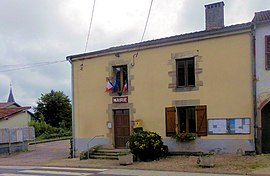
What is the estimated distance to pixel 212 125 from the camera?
1638 cm

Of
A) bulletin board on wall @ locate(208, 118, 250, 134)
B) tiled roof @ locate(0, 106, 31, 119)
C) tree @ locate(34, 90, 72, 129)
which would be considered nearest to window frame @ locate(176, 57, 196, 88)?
bulletin board on wall @ locate(208, 118, 250, 134)

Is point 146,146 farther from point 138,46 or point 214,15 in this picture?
point 214,15

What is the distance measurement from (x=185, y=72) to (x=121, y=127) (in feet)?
15.0

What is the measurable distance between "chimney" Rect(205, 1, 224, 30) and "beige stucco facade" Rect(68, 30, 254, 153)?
246 centimetres

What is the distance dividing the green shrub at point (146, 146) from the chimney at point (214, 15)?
6553 millimetres

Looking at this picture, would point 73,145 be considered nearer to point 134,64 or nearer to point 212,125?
point 134,64

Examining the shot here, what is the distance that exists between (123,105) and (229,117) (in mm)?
5620

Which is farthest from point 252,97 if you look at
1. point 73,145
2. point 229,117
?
point 73,145

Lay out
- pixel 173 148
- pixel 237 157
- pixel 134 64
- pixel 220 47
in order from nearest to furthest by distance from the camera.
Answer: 1. pixel 237 157
2. pixel 220 47
3. pixel 173 148
4. pixel 134 64

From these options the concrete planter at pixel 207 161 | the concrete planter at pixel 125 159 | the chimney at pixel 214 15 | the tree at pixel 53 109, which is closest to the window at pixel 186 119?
the concrete planter at pixel 125 159

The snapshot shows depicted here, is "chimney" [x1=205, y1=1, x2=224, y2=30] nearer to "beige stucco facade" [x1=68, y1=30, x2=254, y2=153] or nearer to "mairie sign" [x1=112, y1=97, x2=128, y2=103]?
"beige stucco facade" [x1=68, y1=30, x2=254, y2=153]

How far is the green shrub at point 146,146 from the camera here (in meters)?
Answer: 16.0

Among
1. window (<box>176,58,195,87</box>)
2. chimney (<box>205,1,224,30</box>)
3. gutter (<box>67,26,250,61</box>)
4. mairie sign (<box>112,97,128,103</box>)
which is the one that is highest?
chimney (<box>205,1,224,30</box>)

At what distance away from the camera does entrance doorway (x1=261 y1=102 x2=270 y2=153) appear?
610 inches
